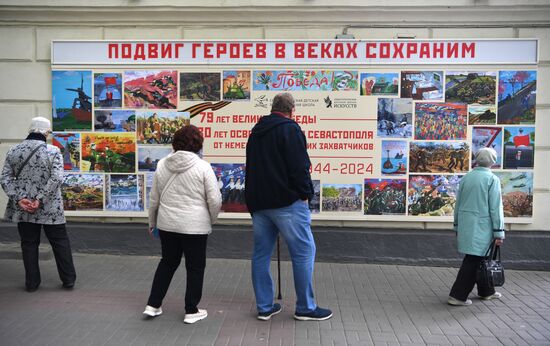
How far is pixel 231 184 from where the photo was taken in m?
6.47

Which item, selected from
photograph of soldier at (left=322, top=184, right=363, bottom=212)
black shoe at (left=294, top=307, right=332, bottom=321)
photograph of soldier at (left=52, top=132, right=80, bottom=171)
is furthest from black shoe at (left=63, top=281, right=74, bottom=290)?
photograph of soldier at (left=322, top=184, right=363, bottom=212)

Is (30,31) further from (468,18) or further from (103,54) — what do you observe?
(468,18)

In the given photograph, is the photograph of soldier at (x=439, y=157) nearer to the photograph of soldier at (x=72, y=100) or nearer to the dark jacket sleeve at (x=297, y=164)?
the dark jacket sleeve at (x=297, y=164)

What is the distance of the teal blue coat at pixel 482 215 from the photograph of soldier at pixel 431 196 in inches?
58.0

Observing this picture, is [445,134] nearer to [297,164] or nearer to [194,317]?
[297,164]

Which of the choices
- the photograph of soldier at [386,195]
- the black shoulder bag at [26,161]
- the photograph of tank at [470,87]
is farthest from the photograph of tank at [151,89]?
the photograph of tank at [470,87]

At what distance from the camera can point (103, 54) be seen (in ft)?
21.2

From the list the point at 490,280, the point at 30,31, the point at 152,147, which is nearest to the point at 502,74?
the point at 490,280

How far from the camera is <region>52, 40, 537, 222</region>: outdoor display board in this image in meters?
6.20

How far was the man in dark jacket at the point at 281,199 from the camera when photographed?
4.09 meters

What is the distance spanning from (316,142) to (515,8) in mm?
2976

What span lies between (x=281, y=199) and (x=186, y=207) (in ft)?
2.61

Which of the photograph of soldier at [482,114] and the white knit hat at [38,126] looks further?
the photograph of soldier at [482,114]

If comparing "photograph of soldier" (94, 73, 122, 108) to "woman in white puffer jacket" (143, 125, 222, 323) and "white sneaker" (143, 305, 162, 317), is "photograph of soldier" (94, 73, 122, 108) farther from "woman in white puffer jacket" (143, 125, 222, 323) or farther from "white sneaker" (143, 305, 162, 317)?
"white sneaker" (143, 305, 162, 317)
